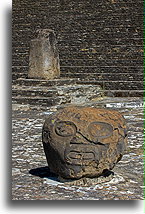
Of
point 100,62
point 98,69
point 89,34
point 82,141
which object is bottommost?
point 82,141

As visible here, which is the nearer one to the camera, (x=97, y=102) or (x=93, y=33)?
(x=97, y=102)

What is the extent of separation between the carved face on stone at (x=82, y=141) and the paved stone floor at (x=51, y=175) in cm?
22

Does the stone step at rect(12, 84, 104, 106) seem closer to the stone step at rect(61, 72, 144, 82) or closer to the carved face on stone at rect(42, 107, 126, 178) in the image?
the stone step at rect(61, 72, 144, 82)

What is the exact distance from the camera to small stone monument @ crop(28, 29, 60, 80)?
12.9m

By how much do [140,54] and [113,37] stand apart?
4.59ft

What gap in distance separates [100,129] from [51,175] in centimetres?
95

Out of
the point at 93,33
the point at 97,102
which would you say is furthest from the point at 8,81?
the point at 93,33

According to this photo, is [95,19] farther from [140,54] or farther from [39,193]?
[39,193]

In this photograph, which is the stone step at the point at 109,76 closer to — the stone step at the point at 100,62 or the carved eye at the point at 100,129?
the stone step at the point at 100,62

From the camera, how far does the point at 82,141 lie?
4.85 meters

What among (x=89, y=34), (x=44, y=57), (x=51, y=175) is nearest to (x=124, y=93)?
(x=44, y=57)

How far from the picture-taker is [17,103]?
478 inches

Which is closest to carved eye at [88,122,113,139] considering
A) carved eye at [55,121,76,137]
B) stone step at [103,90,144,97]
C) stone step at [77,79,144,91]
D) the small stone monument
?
carved eye at [55,121,76,137]

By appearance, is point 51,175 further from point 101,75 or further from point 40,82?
point 101,75
